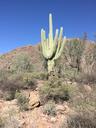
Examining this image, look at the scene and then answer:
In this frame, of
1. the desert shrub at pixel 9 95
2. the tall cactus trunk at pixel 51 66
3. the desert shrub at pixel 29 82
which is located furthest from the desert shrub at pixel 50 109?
the tall cactus trunk at pixel 51 66

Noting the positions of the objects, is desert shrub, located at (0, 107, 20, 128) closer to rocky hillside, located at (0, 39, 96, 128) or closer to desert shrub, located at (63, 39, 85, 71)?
rocky hillside, located at (0, 39, 96, 128)

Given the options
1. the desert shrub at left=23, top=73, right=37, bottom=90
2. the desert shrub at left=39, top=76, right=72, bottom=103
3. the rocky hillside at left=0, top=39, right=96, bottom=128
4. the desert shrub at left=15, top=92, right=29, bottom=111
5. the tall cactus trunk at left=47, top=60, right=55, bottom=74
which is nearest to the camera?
the rocky hillside at left=0, top=39, right=96, bottom=128

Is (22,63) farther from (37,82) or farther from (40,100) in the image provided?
(40,100)

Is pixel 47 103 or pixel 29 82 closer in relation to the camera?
pixel 47 103

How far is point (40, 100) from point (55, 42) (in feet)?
17.7

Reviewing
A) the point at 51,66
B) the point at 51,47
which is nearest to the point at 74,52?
the point at 51,47

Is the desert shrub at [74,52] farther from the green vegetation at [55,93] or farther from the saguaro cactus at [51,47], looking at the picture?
the green vegetation at [55,93]

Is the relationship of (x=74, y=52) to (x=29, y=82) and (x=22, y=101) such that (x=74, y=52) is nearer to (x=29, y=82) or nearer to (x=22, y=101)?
(x=29, y=82)

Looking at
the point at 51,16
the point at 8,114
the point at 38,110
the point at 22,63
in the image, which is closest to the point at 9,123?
the point at 8,114

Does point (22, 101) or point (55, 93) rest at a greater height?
point (55, 93)

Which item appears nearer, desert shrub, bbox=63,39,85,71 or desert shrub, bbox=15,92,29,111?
desert shrub, bbox=15,92,29,111

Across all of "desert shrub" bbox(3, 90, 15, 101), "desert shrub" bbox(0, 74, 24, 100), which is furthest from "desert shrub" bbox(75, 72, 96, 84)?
"desert shrub" bbox(3, 90, 15, 101)

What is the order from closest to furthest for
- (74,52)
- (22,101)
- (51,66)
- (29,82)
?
1. (22,101)
2. (29,82)
3. (51,66)
4. (74,52)

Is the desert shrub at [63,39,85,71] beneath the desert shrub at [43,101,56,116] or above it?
above
